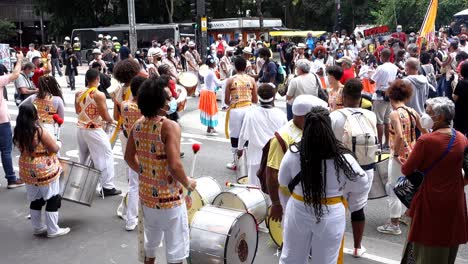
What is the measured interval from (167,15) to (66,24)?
8739 mm

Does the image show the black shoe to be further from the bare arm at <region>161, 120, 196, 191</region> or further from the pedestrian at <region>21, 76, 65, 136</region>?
the bare arm at <region>161, 120, 196, 191</region>

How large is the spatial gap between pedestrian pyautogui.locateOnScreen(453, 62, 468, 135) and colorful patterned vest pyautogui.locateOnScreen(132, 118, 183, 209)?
593 centimetres

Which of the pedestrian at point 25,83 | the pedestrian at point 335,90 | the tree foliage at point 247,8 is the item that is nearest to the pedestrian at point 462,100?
the pedestrian at point 335,90

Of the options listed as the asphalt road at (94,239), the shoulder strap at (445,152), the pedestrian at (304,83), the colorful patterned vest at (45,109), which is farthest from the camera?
the pedestrian at (304,83)

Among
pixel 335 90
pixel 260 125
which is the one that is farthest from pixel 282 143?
pixel 335 90

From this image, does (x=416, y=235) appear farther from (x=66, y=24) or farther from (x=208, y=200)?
(x=66, y=24)

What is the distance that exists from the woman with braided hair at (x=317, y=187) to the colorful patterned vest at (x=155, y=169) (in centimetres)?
96

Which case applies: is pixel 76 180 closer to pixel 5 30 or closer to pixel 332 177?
pixel 332 177

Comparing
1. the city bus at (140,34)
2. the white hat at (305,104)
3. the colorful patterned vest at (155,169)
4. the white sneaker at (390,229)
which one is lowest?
the white sneaker at (390,229)

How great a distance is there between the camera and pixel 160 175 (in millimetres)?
4508

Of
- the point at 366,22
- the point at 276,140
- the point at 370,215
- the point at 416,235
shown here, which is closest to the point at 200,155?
the point at 370,215

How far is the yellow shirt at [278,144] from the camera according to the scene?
4711 millimetres

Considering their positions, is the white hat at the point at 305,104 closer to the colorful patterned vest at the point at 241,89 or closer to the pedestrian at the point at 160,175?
the pedestrian at the point at 160,175

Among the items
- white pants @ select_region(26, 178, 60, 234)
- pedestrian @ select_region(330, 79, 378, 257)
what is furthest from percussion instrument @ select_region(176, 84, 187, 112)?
pedestrian @ select_region(330, 79, 378, 257)
